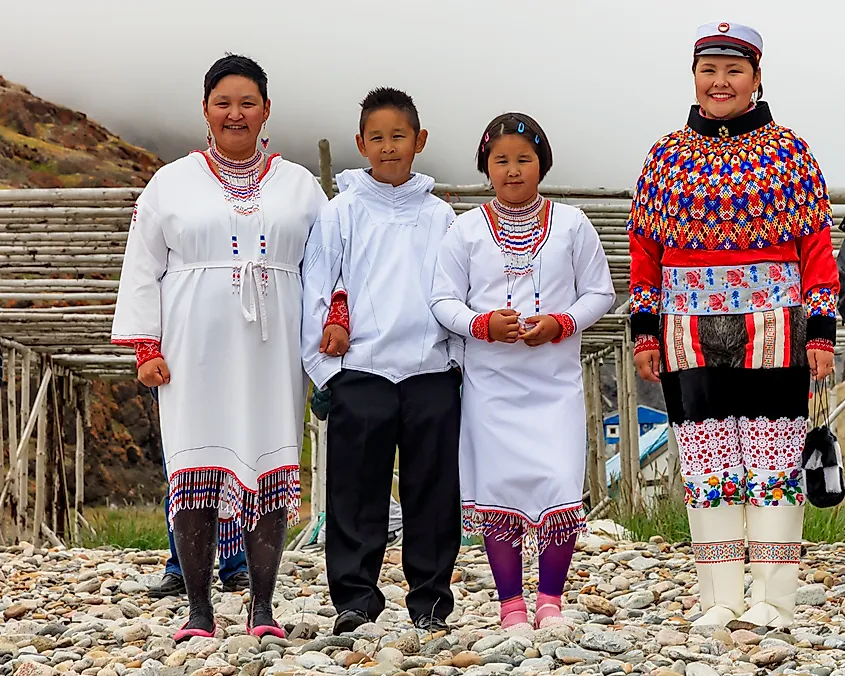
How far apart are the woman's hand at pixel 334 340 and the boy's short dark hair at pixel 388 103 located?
0.69 metres

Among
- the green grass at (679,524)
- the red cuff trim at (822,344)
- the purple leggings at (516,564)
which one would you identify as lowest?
the green grass at (679,524)

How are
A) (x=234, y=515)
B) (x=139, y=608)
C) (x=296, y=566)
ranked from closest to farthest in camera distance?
(x=234, y=515) → (x=139, y=608) → (x=296, y=566)

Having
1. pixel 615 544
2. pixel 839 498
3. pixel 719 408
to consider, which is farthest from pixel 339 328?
pixel 615 544

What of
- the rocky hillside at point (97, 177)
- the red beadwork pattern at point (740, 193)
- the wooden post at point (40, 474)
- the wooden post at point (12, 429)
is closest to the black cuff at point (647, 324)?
the red beadwork pattern at point (740, 193)

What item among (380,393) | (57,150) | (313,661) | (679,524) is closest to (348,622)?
(313,661)

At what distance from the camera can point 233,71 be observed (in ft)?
12.1

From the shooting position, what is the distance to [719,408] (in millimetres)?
3781

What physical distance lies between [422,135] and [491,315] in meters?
0.73

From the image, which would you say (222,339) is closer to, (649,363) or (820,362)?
(649,363)

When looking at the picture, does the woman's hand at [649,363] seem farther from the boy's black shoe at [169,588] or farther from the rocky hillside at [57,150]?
the rocky hillside at [57,150]

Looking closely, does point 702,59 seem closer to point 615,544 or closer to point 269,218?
point 269,218

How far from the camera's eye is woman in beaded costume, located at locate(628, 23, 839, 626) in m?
3.71

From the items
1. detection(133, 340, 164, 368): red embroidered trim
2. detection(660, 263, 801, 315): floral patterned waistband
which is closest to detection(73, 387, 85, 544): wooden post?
detection(133, 340, 164, 368): red embroidered trim

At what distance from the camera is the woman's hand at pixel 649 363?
3.89 m
